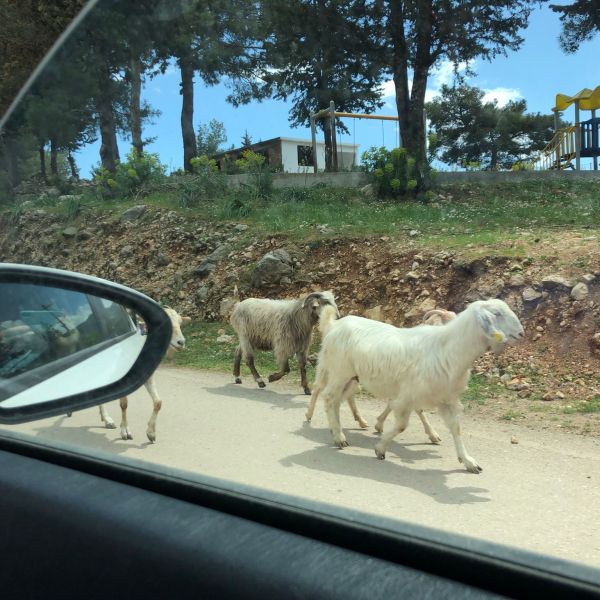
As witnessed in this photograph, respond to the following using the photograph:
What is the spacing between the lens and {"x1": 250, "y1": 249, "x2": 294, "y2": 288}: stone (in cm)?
863

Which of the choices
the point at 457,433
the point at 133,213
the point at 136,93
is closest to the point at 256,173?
the point at 133,213

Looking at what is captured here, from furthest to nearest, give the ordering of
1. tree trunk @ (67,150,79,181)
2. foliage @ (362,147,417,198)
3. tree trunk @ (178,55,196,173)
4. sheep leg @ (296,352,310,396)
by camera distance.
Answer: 1. foliage @ (362,147,417,198)
2. sheep leg @ (296,352,310,396)
3. tree trunk @ (67,150,79,181)
4. tree trunk @ (178,55,196,173)

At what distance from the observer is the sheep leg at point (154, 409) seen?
11.1ft

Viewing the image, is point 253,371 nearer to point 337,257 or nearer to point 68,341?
point 337,257

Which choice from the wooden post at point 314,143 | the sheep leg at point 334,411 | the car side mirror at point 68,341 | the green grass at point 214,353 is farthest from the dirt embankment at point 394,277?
the car side mirror at point 68,341

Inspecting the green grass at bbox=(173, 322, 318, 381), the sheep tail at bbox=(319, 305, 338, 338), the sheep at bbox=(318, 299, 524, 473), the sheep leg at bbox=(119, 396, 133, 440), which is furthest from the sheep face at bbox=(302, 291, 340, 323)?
the sheep leg at bbox=(119, 396, 133, 440)

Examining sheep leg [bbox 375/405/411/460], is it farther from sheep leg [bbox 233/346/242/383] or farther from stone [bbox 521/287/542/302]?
sheep leg [bbox 233/346/242/383]

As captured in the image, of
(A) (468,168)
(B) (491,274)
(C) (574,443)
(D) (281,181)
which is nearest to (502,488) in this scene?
(C) (574,443)

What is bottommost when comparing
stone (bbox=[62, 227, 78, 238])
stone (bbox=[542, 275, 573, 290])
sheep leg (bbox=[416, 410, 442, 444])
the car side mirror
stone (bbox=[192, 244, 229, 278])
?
sheep leg (bbox=[416, 410, 442, 444])

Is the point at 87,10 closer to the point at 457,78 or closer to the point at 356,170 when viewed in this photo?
the point at 457,78

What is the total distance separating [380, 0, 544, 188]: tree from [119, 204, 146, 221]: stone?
9.19 ft

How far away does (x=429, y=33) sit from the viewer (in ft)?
16.5

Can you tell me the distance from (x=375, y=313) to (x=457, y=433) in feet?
9.44

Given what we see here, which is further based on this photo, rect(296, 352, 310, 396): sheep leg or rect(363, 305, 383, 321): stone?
rect(296, 352, 310, 396): sheep leg
